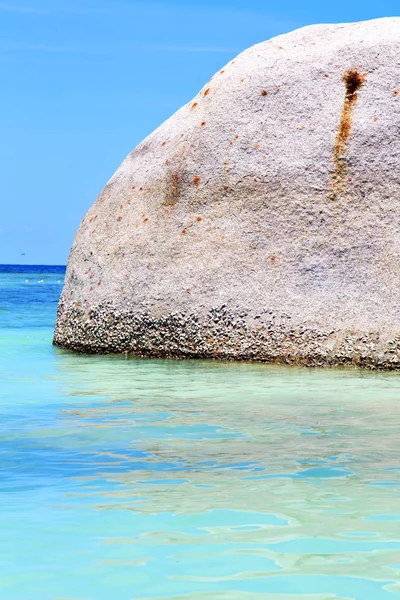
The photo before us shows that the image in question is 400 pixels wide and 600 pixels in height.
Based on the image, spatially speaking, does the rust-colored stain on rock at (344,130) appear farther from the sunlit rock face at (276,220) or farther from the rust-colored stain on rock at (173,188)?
the rust-colored stain on rock at (173,188)

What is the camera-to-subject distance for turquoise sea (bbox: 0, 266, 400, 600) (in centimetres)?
312

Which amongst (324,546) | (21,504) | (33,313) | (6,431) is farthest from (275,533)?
(33,313)

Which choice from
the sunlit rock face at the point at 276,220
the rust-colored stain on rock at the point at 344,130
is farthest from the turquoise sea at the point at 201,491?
the rust-colored stain on rock at the point at 344,130

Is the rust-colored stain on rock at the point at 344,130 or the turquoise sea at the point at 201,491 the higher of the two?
the rust-colored stain on rock at the point at 344,130

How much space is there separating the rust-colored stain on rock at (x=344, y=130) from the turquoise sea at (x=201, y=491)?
1.95 m

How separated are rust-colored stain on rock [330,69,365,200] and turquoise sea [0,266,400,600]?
1.95m

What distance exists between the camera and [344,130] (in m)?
8.48

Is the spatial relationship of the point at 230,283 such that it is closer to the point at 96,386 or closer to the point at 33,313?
the point at 96,386

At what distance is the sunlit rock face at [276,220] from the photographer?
825 cm

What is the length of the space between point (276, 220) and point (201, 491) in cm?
468

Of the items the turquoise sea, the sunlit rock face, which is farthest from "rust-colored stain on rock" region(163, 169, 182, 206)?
the turquoise sea

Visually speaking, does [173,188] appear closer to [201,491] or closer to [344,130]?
[344,130]

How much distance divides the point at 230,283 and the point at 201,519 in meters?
4.93

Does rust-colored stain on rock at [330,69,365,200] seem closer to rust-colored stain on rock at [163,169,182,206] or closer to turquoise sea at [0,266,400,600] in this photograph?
rust-colored stain on rock at [163,169,182,206]
